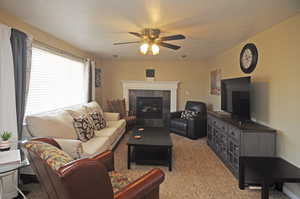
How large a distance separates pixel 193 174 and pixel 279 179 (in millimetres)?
1293

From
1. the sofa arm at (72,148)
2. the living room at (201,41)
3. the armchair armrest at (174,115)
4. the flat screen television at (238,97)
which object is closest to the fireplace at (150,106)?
the armchair armrest at (174,115)

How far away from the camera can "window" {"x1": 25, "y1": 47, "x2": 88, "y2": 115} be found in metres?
3.21

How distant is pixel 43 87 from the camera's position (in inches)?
137

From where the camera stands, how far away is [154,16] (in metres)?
2.49

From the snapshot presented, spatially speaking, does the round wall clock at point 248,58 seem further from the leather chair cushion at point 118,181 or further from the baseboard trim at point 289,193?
the leather chair cushion at point 118,181

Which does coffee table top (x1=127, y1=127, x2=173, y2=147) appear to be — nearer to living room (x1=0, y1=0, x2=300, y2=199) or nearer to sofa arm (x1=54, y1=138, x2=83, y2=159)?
living room (x1=0, y1=0, x2=300, y2=199)

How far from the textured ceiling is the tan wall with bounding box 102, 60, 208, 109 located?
2903 mm

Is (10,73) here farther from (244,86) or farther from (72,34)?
(244,86)

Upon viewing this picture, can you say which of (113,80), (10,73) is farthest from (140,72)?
(10,73)

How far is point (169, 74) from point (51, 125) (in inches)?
171

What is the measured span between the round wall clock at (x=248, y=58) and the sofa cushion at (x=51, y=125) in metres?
3.29

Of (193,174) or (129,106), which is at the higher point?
(129,106)

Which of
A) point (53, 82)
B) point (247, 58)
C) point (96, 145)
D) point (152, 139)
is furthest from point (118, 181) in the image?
point (247, 58)

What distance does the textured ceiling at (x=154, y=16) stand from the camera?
2139 millimetres
